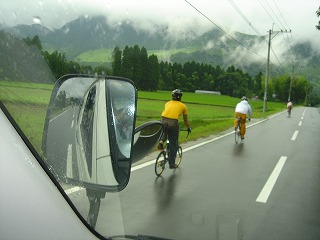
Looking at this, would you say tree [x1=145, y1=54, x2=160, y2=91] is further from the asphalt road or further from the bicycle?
the bicycle

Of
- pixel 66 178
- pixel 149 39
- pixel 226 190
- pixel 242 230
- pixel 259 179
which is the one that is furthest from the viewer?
pixel 259 179

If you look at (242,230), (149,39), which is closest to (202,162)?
(242,230)

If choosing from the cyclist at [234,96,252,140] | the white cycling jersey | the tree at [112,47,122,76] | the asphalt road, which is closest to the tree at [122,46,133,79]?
the tree at [112,47,122,76]

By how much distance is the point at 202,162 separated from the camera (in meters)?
7.94

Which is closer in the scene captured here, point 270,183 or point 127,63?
point 127,63

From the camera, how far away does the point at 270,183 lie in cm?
622

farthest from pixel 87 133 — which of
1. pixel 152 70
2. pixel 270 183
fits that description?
pixel 270 183

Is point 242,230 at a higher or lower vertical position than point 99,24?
lower

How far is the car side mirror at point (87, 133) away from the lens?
1.10 meters

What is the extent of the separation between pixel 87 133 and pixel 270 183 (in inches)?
224

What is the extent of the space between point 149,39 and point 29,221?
3.62 ft

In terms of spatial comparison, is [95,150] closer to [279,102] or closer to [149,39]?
[149,39]

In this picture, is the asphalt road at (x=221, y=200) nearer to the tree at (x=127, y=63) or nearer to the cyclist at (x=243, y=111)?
the tree at (x=127, y=63)

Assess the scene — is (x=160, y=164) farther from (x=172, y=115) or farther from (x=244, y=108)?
(x=244, y=108)
